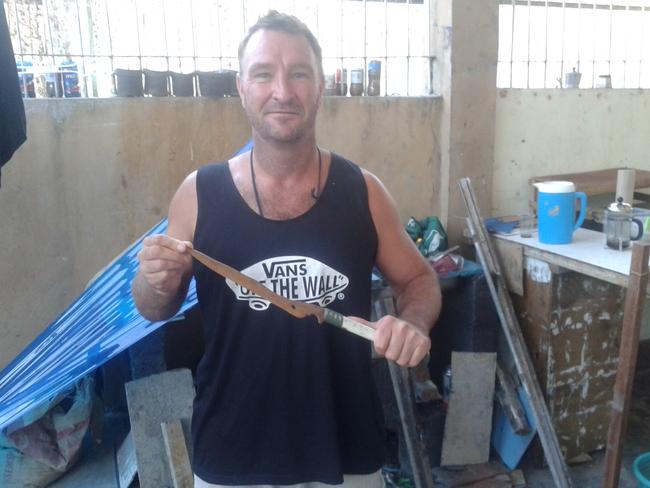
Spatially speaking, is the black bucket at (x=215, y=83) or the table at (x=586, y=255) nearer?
the table at (x=586, y=255)

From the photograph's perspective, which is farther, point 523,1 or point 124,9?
point 523,1

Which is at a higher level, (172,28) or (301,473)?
(172,28)

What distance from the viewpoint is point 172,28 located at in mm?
2750

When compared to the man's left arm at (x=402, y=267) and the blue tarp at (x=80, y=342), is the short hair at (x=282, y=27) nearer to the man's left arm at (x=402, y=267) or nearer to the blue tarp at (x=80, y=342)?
the man's left arm at (x=402, y=267)

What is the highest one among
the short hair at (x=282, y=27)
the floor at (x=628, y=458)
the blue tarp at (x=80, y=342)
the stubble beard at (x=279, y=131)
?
the short hair at (x=282, y=27)

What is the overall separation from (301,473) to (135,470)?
3.67ft

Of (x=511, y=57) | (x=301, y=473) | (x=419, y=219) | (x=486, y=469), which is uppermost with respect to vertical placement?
(x=511, y=57)

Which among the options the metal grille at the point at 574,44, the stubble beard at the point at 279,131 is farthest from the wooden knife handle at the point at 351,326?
the metal grille at the point at 574,44

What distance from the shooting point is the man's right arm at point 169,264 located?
114 cm

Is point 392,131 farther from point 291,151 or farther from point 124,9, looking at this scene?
point 291,151

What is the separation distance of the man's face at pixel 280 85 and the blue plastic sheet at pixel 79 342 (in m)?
0.80

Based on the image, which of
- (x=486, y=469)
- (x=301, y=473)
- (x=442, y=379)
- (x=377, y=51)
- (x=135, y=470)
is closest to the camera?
(x=301, y=473)

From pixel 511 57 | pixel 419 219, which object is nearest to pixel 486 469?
pixel 419 219

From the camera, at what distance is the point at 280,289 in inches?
49.4
